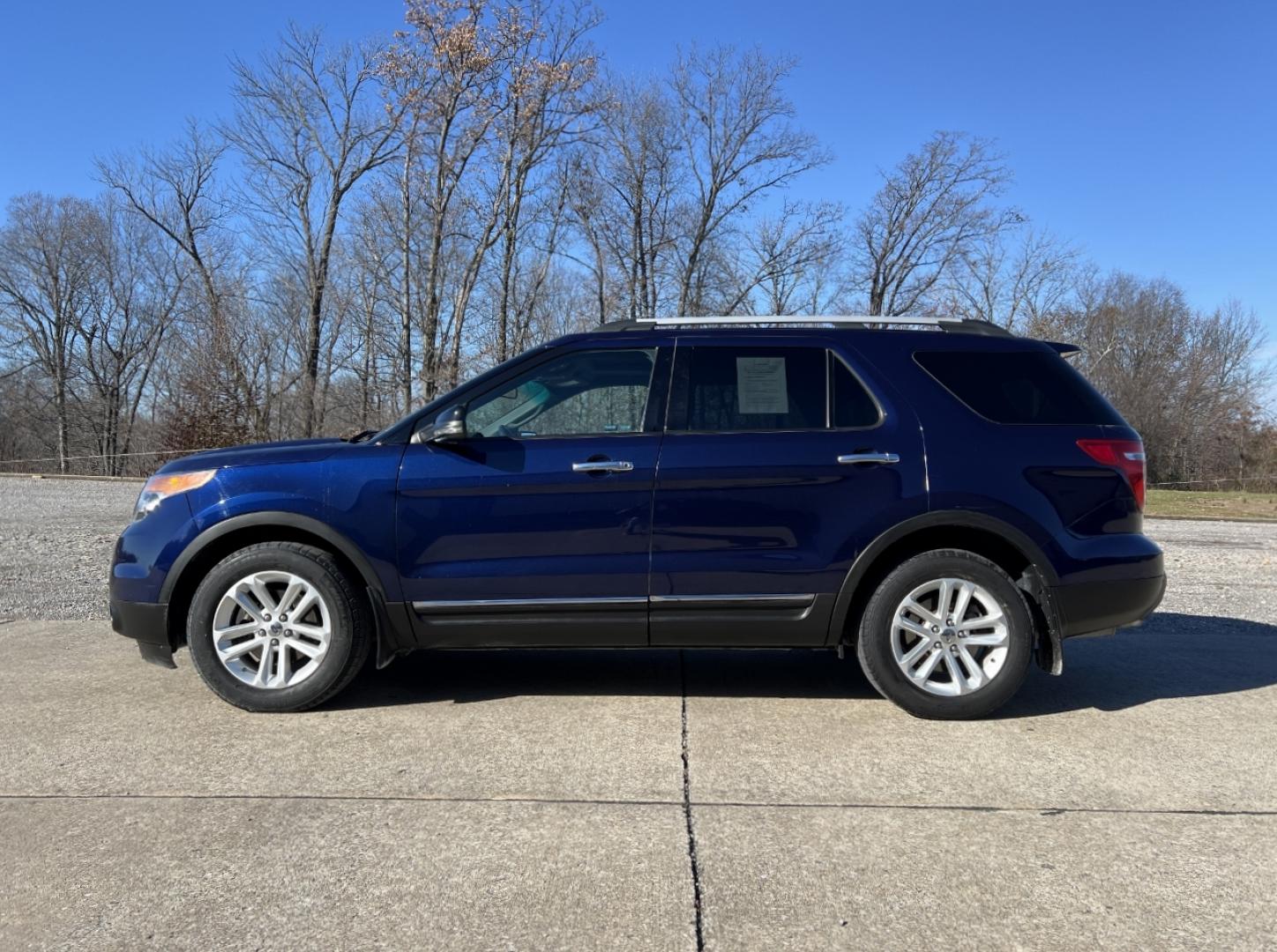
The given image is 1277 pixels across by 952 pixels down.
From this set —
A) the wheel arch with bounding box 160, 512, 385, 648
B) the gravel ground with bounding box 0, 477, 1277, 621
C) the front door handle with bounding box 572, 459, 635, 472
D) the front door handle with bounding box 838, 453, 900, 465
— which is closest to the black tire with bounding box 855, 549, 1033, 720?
the front door handle with bounding box 838, 453, 900, 465

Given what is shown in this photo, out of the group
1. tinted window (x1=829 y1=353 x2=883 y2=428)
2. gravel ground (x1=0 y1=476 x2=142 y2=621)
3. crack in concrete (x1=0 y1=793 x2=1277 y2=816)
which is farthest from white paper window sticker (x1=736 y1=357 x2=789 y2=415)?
gravel ground (x1=0 y1=476 x2=142 y2=621)

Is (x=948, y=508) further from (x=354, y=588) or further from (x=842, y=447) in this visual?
(x=354, y=588)

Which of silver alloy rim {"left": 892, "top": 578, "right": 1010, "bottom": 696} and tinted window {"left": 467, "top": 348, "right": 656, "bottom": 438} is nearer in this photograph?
silver alloy rim {"left": 892, "top": 578, "right": 1010, "bottom": 696}

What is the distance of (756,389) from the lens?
14.5 ft

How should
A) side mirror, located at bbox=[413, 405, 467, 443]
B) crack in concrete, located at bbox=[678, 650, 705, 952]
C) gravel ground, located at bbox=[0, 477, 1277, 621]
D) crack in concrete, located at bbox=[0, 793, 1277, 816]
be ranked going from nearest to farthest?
crack in concrete, located at bbox=[678, 650, 705, 952] → crack in concrete, located at bbox=[0, 793, 1277, 816] → side mirror, located at bbox=[413, 405, 467, 443] → gravel ground, located at bbox=[0, 477, 1277, 621]

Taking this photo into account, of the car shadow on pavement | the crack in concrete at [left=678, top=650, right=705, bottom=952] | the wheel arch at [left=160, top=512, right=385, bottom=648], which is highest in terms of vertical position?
the wheel arch at [left=160, top=512, right=385, bottom=648]

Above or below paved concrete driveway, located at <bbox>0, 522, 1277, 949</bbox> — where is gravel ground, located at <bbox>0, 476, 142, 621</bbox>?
above

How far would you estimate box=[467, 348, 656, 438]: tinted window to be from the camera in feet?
14.4

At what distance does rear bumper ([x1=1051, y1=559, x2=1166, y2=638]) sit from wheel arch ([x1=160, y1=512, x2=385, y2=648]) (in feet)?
10.6

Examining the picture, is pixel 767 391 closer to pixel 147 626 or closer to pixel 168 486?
pixel 168 486

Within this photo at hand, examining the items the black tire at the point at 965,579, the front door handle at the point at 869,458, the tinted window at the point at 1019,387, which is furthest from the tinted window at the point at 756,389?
the black tire at the point at 965,579

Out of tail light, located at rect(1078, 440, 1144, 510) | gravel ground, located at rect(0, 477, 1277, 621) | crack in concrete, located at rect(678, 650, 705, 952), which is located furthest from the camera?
gravel ground, located at rect(0, 477, 1277, 621)

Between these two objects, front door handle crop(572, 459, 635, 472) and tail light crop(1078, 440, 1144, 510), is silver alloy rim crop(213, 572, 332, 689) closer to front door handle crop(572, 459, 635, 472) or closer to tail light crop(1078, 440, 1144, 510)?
front door handle crop(572, 459, 635, 472)

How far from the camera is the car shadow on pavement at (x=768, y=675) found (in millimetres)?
4719
